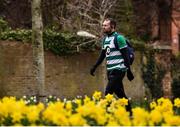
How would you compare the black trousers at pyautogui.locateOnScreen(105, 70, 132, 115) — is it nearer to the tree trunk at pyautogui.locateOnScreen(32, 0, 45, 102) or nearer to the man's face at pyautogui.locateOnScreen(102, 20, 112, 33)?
the man's face at pyautogui.locateOnScreen(102, 20, 112, 33)

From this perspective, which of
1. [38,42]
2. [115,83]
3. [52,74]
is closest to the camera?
[115,83]

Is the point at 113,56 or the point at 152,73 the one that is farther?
the point at 152,73

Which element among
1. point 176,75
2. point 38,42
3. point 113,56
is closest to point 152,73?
point 176,75

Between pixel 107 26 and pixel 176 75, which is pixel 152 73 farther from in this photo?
pixel 107 26

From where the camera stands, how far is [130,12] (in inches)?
965

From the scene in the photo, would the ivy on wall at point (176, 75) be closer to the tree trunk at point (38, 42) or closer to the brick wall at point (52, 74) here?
the brick wall at point (52, 74)

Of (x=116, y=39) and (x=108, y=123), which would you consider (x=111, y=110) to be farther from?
(x=116, y=39)

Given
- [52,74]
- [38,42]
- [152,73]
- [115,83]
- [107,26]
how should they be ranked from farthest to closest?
[152,73] < [52,74] < [38,42] < [115,83] < [107,26]

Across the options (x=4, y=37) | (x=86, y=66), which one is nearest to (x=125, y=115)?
(x=4, y=37)

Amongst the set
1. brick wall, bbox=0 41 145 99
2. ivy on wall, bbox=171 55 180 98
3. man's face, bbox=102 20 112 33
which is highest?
man's face, bbox=102 20 112 33

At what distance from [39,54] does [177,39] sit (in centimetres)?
2339

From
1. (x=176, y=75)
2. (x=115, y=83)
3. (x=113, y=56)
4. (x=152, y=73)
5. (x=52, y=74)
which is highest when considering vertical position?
(x=113, y=56)

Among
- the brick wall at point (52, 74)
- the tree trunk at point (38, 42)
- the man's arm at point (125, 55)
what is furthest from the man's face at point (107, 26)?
the brick wall at point (52, 74)

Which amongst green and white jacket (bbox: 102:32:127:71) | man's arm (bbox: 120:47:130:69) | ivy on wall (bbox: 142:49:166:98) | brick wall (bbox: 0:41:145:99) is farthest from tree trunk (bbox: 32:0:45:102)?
ivy on wall (bbox: 142:49:166:98)
